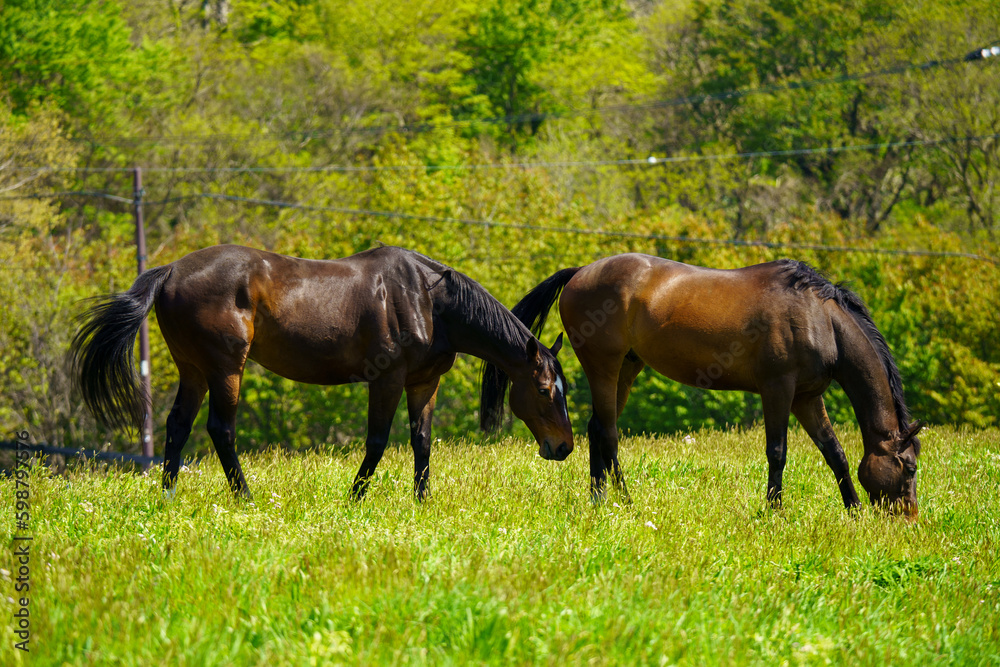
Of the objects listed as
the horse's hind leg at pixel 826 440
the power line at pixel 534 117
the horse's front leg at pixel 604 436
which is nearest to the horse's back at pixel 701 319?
the horse's front leg at pixel 604 436

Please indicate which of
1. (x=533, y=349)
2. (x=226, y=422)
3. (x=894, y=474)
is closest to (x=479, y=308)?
(x=533, y=349)

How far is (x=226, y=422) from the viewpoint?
6.77 m

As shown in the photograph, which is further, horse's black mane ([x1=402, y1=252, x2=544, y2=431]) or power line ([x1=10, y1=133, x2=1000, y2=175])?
power line ([x1=10, y1=133, x2=1000, y2=175])

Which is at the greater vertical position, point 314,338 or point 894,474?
point 314,338

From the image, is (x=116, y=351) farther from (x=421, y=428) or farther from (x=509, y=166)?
(x=509, y=166)

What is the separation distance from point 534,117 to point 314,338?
3713cm

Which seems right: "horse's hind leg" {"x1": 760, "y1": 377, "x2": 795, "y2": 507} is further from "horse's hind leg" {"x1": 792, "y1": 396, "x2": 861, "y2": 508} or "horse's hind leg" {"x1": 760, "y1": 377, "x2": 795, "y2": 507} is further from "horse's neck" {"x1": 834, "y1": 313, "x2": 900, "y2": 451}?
"horse's neck" {"x1": 834, "y1": 313, "x2": 900, "y2": 451}

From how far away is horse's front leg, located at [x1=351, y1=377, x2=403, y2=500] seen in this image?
694 cm

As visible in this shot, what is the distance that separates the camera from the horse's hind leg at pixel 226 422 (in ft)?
22.0

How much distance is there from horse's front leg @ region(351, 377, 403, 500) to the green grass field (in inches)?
10.1

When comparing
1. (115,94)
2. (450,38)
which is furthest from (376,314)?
(450,38)

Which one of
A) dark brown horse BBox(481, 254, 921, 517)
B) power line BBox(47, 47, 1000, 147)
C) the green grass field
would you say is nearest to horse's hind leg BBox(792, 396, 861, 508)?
dark brown horse BBox(481, 254, 921, 517)

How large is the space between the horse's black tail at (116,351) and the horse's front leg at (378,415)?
1.67 meters

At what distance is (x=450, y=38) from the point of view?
42719 millimetres
